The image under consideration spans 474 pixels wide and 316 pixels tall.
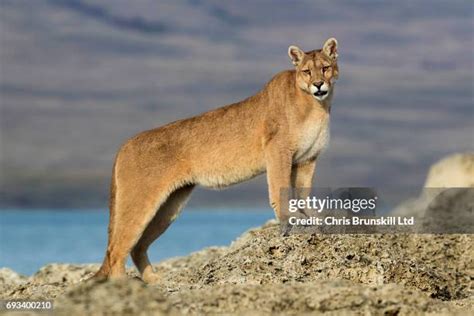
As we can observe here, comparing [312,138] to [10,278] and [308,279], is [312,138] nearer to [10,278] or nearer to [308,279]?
A: [308,279]

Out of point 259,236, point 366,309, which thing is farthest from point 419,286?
point 366,309

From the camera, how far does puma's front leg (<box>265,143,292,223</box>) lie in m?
12.2

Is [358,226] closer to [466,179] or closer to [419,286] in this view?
[419,286]

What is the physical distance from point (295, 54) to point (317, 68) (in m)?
0.54

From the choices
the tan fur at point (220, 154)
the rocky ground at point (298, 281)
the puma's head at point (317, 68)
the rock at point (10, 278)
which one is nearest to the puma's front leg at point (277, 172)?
the tan fur at point (220, 154)

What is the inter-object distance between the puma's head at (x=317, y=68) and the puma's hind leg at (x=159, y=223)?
2416 millimetres

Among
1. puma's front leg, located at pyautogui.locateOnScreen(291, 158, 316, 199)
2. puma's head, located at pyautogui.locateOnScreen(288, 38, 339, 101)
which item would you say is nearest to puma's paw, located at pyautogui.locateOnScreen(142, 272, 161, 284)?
puma's front leg, located at pyautogui.locateOnScreen(291, 158, 316, 199)

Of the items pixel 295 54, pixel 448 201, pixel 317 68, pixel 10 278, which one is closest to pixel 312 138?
pixel 317 68

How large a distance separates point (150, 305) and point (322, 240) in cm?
508

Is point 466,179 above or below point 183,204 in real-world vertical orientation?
above

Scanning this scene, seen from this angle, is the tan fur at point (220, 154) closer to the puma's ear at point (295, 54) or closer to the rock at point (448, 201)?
the puma's ear at point (295, 54)

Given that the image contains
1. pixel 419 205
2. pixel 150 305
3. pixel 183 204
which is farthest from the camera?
pixel 419 205

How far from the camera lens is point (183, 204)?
13.0 meters

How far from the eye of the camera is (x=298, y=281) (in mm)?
10359
